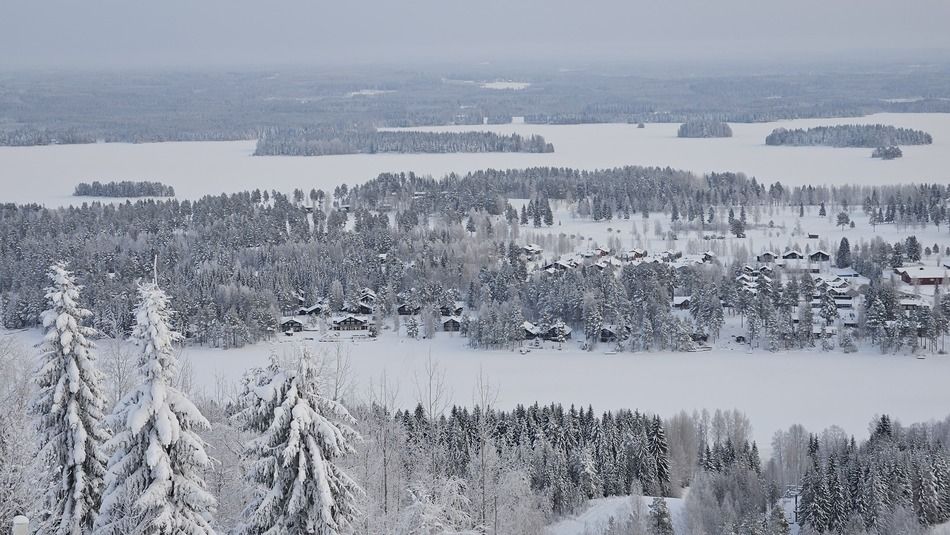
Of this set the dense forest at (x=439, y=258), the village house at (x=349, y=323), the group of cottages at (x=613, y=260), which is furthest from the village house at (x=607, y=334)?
the village house at (x=349, y=323)

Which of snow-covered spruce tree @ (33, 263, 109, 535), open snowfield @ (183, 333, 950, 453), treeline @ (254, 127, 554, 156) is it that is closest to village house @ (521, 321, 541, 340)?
open snowfield @ (183, 333, 950, 453)

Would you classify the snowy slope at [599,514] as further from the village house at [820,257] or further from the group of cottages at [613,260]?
the village house at [820,257]

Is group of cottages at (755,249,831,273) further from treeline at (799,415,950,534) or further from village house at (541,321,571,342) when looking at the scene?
treeline at (799,415,950,534)

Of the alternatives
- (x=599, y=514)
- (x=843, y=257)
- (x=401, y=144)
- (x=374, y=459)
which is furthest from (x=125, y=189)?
(x=374, y=459)

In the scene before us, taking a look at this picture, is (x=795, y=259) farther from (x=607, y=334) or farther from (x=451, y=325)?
(x=451, y=325)

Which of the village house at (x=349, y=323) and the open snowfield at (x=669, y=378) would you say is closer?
the open snowfield at (x=669, y=378)

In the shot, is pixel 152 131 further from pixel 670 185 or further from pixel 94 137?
pixel 670 185
